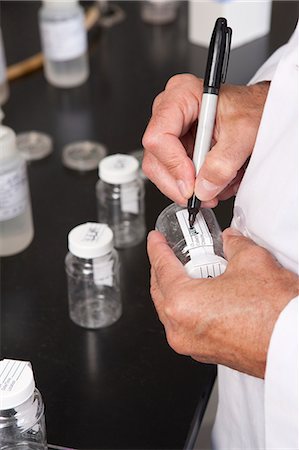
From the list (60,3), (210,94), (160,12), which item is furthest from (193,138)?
(160,12)

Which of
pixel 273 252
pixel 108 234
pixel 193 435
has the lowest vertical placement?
pixel 193 435

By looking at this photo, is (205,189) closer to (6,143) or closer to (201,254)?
(201,254)

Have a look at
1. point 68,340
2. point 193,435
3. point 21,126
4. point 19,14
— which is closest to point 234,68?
point 21,126

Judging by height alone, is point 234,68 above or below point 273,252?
below

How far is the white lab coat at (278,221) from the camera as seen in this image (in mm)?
757

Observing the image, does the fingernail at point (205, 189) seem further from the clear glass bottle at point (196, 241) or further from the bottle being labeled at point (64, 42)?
the bottle being labeled at point (64, 42)

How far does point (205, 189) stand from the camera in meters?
0.90

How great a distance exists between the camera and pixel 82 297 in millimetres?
1156

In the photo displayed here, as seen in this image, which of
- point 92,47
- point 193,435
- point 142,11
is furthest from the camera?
point 142,11

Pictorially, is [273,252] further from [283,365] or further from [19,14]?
[19,14]

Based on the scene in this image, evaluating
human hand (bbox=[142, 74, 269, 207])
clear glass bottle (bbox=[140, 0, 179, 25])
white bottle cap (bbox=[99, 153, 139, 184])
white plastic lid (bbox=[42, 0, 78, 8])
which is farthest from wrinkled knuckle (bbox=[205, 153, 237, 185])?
clear glass bottle (bbox=[140, 0, 179, 25])

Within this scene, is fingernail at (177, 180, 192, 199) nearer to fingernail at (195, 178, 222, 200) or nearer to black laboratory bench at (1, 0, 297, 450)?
fingernail at (195, 178, 222, 200)

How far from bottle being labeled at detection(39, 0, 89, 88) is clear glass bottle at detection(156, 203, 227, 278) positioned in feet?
2.24

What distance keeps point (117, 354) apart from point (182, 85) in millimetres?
343
